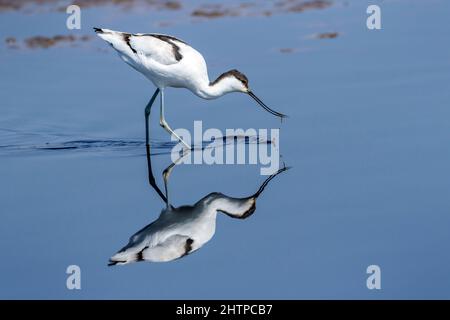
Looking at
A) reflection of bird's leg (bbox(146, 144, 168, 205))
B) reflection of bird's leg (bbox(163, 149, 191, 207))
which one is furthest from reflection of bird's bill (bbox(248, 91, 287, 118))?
reflection of bird's leg (bbox(146, 144, 168, 205))

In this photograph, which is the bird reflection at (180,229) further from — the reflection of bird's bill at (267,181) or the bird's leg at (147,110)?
the bird's leg at (147,110)

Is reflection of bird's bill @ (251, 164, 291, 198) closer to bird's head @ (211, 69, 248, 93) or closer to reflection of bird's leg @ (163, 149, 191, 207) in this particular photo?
reflection of bird's leg @ (163, 149, 191, 207)

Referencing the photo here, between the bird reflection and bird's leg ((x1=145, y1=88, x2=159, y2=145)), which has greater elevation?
bird's leg ((x1=145, y1=88, x2=159, y2=145))

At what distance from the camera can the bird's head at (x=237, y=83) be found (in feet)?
29.9

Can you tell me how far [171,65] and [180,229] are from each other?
2.35 metres

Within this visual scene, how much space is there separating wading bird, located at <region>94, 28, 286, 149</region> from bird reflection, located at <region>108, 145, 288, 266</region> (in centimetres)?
155

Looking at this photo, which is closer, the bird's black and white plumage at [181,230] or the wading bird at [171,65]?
the bird's black and white plumage at [181,230]

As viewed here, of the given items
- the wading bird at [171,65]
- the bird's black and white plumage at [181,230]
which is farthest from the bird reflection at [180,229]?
the wading bird at [171,65]

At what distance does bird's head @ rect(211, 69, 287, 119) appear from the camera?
29.9ft

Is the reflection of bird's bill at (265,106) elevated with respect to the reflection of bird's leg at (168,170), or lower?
elevated

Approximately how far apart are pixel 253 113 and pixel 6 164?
2.33 m

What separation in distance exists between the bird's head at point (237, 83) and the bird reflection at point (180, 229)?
5.17 feet

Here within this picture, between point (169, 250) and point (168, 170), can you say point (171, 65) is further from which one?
point (169, 250)

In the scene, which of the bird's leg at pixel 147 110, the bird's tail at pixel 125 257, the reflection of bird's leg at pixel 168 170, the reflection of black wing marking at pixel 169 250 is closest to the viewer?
the bird's tail at pixel 125 257
